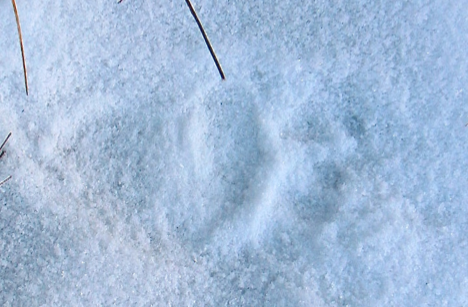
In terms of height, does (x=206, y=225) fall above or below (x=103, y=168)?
below

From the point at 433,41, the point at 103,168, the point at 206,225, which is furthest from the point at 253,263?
the point at 433,41

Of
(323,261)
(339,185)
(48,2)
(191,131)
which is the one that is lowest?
(323,261)

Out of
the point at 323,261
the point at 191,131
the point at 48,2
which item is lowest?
the point at 323,261

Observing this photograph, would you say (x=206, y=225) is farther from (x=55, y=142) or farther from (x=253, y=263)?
(x=55, y=142)

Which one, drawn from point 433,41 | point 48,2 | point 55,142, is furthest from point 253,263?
point 48,2

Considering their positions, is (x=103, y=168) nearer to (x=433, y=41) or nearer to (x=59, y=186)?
(x=59, y=186)

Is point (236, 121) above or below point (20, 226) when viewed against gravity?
above
